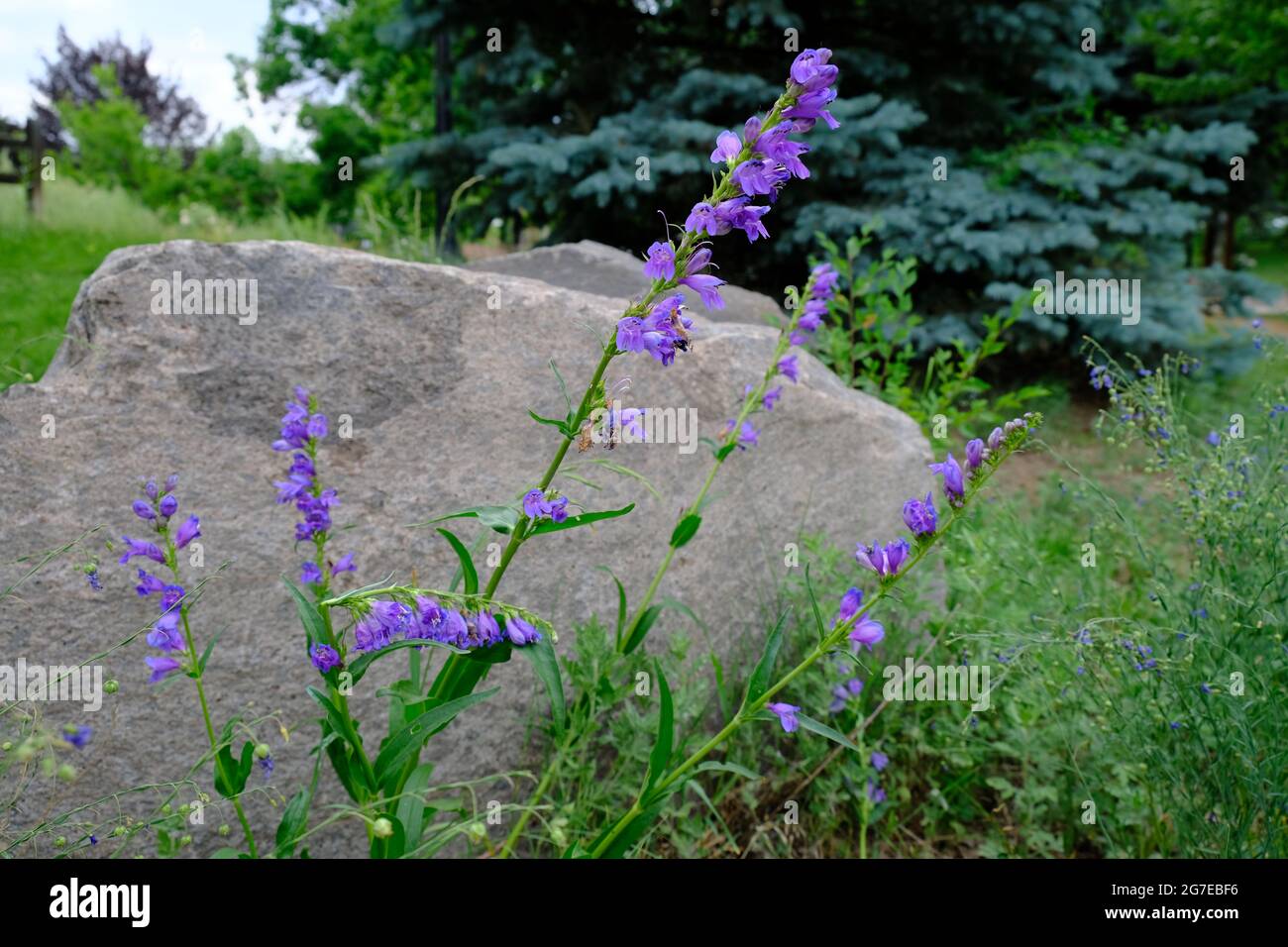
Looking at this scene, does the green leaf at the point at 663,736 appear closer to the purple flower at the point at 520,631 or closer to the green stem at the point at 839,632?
Result: the green stem at the point at 839,632

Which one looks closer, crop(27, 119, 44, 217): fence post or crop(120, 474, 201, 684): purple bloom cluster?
crop(120, 474, 201, 684): purple bloom cluster

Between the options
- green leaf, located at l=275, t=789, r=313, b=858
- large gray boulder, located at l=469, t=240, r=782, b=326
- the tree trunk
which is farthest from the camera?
the tree trunk

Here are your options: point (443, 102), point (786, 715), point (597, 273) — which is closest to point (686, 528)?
point (786, 715)

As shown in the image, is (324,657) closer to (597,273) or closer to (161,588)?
(161,588)

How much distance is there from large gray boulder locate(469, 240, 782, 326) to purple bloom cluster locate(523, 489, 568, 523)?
2586mm

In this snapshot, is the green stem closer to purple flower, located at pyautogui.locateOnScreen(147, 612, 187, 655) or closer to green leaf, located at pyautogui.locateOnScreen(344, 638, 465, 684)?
green leaf, located at pyautogui.locateOnScreen(344, 638, 465, 684)

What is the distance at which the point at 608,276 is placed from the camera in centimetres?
449

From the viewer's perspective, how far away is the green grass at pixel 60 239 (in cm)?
631

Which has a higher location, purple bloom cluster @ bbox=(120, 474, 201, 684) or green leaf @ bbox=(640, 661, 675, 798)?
purple bloom cluster @ bbox=(120, 474, 201, 684)

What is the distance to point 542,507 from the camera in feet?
5.42

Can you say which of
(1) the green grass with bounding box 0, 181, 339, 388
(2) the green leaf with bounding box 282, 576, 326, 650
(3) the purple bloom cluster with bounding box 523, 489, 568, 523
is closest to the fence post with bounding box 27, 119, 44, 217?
(1) the green grass with bounding box 0, 181, 339, 388

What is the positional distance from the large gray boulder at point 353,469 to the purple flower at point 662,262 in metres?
0.89

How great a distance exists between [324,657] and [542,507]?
46cm

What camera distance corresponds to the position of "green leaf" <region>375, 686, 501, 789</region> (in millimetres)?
1621
